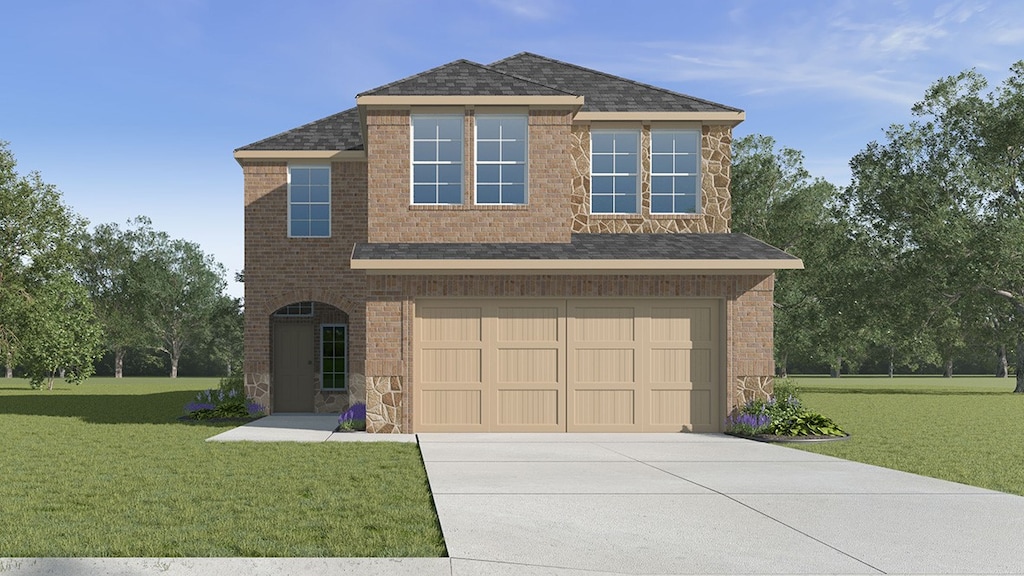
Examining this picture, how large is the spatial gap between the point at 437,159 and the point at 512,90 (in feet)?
6.81

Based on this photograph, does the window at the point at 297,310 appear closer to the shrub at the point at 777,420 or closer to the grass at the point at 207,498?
the grass at the point at 207,498

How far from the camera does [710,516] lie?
28.7 feet

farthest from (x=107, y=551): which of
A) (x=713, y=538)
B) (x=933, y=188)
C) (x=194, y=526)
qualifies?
(x=933, y=188)

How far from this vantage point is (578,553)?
7.13 m

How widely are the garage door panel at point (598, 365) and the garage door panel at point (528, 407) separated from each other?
2.13 ft

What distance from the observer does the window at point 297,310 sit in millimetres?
23203

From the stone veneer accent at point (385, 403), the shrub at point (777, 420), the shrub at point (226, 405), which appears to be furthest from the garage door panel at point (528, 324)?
the shrub at point (226, 405)

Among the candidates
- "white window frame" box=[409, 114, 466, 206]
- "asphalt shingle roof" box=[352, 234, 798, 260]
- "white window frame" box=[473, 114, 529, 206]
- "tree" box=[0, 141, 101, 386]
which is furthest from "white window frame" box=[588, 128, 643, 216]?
"tree" box=[0, 141, 101, 386]

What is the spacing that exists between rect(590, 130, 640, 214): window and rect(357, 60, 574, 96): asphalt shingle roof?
1.99 m

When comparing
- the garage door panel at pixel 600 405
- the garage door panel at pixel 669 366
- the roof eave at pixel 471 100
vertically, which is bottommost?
the garage door panel at pixel 600 405

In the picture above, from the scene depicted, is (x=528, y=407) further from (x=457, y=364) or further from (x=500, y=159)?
(x=500, y=159)

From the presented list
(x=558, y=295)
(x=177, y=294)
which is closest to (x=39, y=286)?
(x=558, y=295)

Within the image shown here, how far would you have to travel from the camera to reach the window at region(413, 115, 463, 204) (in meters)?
18.2

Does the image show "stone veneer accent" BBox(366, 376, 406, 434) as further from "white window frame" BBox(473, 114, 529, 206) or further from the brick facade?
"white window frame" BBox(473, 114, 529, 206)
